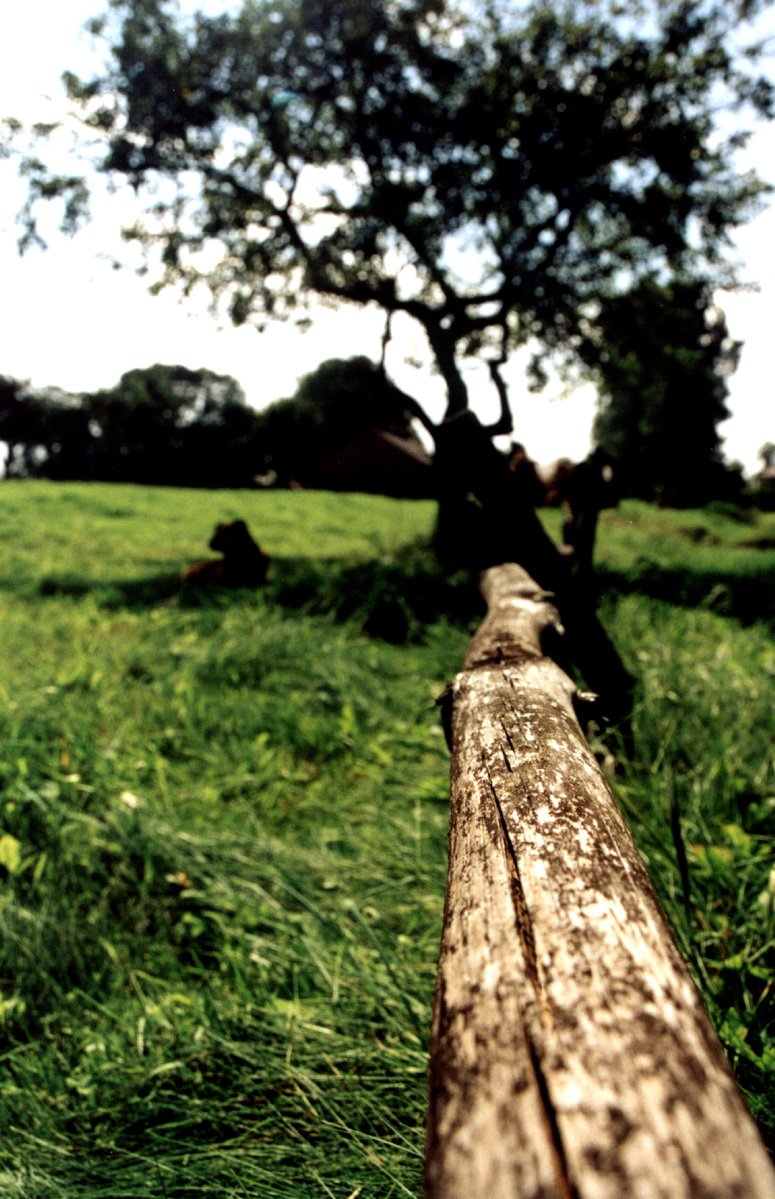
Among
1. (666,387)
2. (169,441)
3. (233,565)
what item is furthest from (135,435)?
(233,565)

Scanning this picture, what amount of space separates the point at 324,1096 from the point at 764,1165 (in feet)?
5.04

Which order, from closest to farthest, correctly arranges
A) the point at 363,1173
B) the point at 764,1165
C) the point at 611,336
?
the point at 764,1165 → the point at 363,1173 → the point at 611,336

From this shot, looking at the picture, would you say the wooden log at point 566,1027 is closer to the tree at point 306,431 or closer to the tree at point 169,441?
the tree at point 306,431

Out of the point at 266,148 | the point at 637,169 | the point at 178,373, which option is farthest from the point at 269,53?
the point at 178,373

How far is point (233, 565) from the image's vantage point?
350 inches

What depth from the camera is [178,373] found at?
71750 mm

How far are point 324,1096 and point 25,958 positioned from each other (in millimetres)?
1403

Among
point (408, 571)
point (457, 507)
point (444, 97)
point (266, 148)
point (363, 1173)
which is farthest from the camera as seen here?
point (266, 148)

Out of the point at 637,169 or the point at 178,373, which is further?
the point at 178,373

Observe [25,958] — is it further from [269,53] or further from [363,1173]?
[269,53]

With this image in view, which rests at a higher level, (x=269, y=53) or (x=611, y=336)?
(x=269, y=53)

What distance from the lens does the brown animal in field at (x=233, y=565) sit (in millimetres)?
8805

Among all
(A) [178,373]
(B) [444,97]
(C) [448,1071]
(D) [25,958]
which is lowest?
(D) [25,958]

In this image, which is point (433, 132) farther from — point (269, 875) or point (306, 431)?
point (306, 431)
